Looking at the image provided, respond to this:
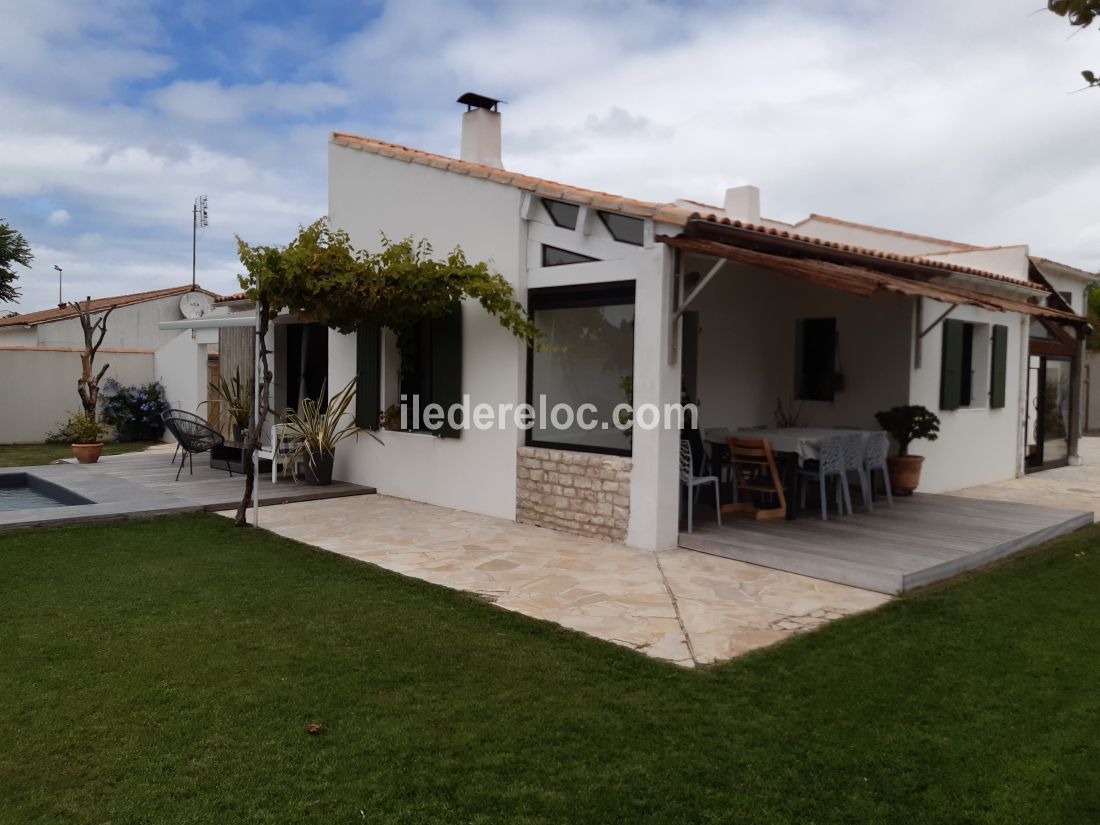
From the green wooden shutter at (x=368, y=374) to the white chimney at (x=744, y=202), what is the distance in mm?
5623

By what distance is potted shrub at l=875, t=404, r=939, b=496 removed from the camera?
1122 cm

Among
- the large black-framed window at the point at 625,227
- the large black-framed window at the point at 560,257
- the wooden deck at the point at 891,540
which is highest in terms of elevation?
the large black-framed window at the point at 625,227

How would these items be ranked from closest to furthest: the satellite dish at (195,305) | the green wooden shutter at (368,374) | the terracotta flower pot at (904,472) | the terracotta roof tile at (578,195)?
the terracotta roof tile at (578,195)
the terracotta flower pot at (904,472)
the green wooden shutter at (368,374)
the satellite dish at (195,305)

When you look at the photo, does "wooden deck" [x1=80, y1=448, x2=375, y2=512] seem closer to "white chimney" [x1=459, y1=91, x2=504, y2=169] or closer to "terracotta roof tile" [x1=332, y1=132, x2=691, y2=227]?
"terracotta roof tile" [x1=332, y1=132, x2=691, y2=227]

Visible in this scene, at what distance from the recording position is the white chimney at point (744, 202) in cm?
1233

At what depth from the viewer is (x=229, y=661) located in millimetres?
5074

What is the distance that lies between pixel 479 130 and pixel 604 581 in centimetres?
730

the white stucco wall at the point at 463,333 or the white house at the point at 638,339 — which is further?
the white stucco wall at the point at 463,333

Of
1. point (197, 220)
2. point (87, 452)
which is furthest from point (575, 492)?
point (197, 220)

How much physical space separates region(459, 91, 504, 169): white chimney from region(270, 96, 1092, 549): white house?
3 centimetres

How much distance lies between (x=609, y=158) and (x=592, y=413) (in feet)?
34.6

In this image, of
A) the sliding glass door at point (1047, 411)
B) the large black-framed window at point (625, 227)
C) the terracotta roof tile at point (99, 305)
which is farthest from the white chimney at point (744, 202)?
the terracotta roof tile at point (99, 305)

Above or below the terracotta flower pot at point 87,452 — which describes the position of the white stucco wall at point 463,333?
above

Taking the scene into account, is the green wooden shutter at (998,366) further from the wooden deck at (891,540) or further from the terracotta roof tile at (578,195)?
the wooden deck at (891,540)
